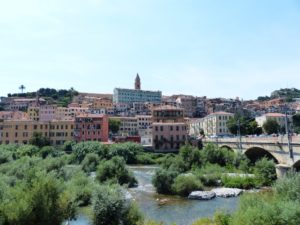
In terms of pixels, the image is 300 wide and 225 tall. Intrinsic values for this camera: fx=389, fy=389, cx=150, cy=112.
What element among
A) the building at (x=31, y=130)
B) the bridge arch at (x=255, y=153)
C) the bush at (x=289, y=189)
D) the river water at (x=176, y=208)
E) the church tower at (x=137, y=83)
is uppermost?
the church tower at (x=137, y=83)

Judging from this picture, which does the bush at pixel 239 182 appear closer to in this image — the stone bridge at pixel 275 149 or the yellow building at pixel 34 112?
the stone bridge at pixel 275 149

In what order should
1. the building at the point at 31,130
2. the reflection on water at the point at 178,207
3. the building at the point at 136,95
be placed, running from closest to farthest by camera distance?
1. the reflection on water at the point at 178,207
2. the building at the point at 31,130
3. the building at the point at 136,95

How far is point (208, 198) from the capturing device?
37.7 metres

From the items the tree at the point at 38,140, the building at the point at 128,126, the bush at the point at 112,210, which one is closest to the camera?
the bush at the point at 112,210

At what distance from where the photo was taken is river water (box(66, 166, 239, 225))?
1158 inches

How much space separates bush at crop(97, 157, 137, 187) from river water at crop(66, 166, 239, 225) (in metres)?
3.17

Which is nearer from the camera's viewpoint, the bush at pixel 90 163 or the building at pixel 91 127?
the bush at pixel 90 163

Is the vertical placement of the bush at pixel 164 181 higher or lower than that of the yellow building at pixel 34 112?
lower

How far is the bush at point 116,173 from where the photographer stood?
147 ft

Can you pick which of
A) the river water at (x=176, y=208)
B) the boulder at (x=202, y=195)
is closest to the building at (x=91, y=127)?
the river water at (x=176, y=208)

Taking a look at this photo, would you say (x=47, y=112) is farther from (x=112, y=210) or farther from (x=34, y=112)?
(x=112, y=210)

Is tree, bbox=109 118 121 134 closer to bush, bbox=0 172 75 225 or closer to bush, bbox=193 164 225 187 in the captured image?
bush, bbox=193 164 225 187

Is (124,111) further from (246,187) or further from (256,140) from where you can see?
(246,187)

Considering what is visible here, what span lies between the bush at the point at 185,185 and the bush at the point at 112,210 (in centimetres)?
1813
